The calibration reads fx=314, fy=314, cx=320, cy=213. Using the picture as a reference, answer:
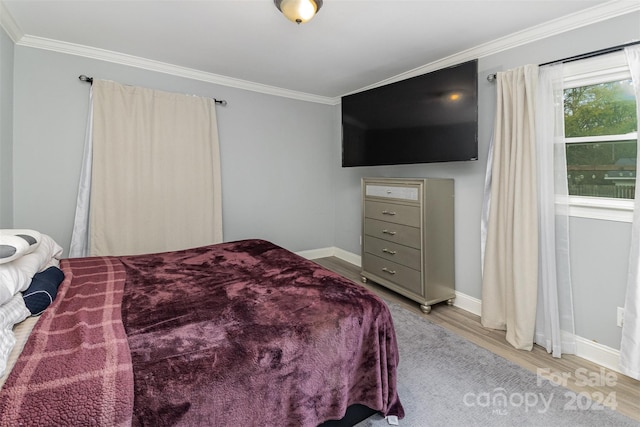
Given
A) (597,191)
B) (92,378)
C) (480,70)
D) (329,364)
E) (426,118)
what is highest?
(480,70)

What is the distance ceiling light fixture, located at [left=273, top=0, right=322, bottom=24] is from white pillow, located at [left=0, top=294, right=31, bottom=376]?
1968 millimetres

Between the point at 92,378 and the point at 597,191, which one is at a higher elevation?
the point at 597,191

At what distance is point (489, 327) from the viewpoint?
2602 millimetres

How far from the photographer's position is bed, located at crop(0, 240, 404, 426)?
34.0 inches

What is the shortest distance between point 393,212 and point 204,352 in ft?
7.90

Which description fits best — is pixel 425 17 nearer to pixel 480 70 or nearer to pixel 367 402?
pixel 480 70

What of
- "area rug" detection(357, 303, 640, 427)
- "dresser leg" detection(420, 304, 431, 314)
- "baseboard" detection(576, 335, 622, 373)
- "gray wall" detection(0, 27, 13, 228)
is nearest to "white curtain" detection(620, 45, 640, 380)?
"baseboard" detection(576, 335, 622, 373)

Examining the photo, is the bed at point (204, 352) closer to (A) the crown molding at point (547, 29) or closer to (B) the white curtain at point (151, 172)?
(B) the white curtain at point (151, 172)

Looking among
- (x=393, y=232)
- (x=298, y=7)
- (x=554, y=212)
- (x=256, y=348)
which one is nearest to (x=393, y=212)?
(x=393, y=232)

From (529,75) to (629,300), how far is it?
162 cm

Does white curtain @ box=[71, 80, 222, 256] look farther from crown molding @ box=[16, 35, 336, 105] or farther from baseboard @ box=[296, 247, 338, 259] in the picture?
baseboard @ box=[296, 247, 338, 259]

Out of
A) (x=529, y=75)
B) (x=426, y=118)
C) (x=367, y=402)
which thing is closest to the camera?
(x=367, y=402)

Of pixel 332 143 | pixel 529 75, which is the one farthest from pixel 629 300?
pixel 332 143

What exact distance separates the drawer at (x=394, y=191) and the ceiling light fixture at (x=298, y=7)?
165 cm
